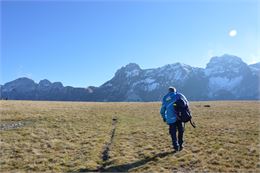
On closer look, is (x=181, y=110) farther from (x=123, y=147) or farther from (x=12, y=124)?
(x=12, y=124)

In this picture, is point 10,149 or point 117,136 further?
point 117,136

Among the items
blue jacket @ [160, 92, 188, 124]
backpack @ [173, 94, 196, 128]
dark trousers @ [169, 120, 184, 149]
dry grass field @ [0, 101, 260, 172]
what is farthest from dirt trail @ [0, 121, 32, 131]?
backpack @ [173, 94, 196, 128]

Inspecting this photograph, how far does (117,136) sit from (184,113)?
7448mm

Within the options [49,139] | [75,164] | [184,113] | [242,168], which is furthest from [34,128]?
[242,168]

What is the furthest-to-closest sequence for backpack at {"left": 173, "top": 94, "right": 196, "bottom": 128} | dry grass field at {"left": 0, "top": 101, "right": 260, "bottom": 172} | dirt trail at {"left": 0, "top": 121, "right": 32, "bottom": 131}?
1. dirt trail at {"left": 0, "top": 121, "right": 32, "bottom": 131}
2. backpack at {"left": 173, "top": 94, "right": 196, "bottom": 128}
3. dry grass field at {"left": 0, "top": 101, "right": 260, "bottom": 172}

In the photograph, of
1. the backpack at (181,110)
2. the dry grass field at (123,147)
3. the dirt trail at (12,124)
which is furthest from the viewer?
the dirt trail at (12,124)

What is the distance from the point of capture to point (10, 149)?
71.7 ft

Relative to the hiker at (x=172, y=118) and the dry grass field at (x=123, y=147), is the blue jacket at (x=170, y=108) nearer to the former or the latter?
the hiker at (x=172, y=118)

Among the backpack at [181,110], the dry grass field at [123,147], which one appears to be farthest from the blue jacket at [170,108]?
the dry grass field at [123,147]

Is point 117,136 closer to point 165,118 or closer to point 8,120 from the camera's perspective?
point 165,118

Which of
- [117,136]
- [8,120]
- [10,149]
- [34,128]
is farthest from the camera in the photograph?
[8,120]

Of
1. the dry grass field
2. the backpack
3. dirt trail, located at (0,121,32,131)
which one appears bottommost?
the dry grass field

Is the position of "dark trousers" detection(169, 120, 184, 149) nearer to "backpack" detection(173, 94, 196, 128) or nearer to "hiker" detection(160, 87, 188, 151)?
"hiker" detection(160, 87, 188, 151)

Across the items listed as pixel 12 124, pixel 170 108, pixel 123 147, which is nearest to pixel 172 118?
pixel 170 108
